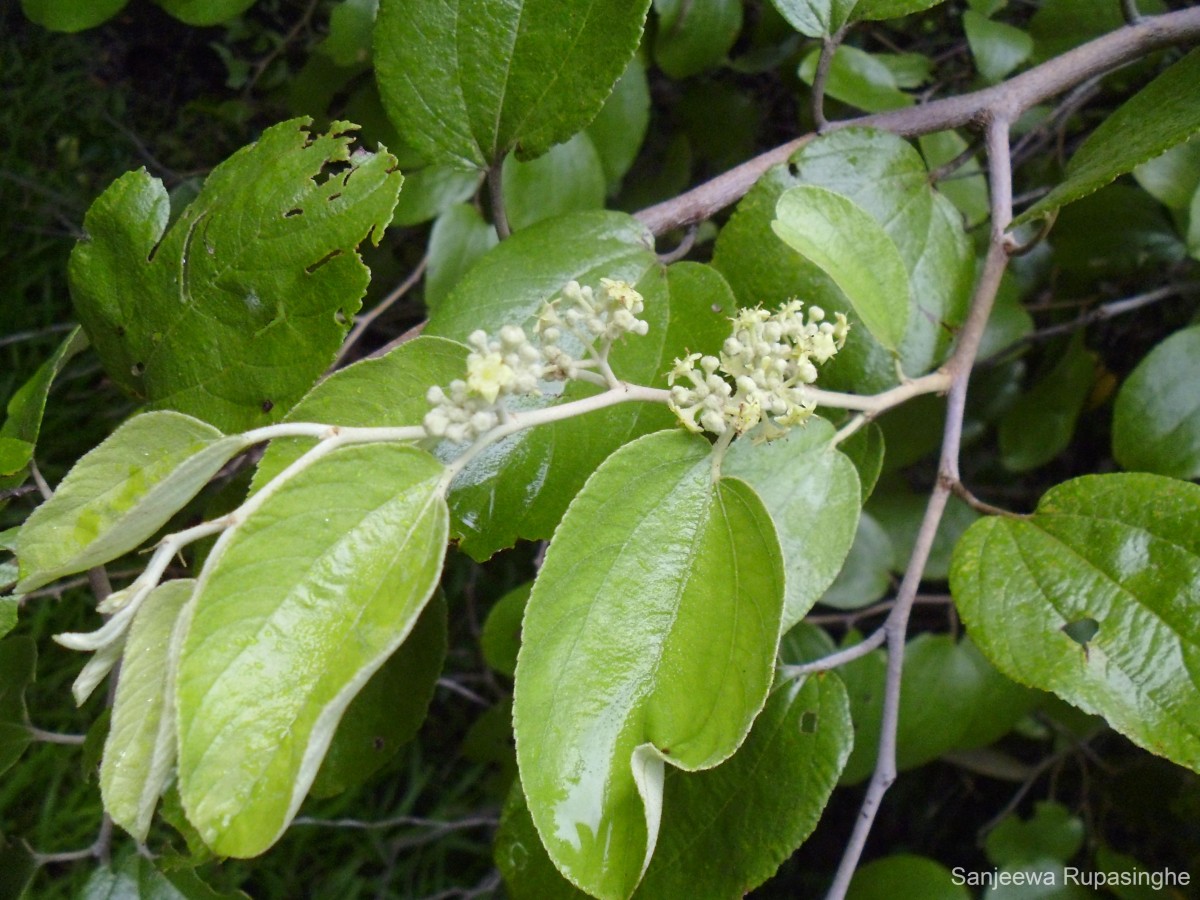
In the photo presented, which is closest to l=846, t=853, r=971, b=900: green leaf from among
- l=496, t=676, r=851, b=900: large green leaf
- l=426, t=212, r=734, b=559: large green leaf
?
l=496, t=676, r=851, b=900: large green leaf

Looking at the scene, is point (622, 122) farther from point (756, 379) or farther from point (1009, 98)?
point (756, 379)

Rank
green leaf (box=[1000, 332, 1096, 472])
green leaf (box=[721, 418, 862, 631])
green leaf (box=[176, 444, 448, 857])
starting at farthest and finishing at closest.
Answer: green leaf (box=[1000, 332, 1096, 472]) < green leaf (box=[721, 418, 862, 631]) < green leaf (box=[176, 444, 448, 857])

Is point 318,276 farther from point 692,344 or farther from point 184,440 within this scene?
point 692,344

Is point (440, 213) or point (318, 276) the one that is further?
point (440, 213)

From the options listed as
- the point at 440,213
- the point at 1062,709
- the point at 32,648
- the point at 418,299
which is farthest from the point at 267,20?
the point at 1062,709

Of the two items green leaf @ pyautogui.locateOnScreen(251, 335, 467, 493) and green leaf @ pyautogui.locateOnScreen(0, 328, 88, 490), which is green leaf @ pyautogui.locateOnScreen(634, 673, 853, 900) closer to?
green leaf @ pyautogui.locateOnScreen(251, 335, 467, 493)

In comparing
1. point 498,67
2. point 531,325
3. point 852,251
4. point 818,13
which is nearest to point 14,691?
point 531,325
